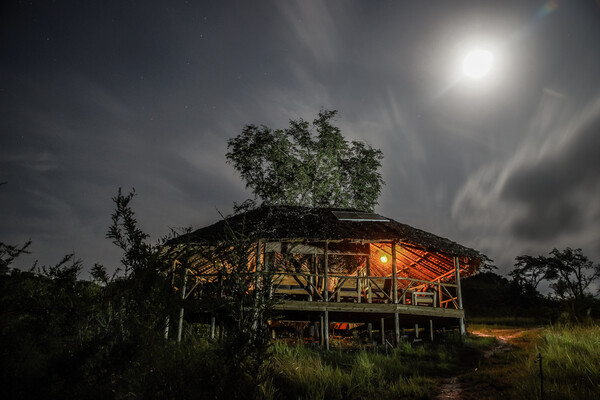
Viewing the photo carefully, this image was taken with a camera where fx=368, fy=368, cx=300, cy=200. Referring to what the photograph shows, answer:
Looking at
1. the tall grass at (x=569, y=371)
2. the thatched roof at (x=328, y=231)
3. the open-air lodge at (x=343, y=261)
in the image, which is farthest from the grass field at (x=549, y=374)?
the thatched roof at (x=328, y=231)

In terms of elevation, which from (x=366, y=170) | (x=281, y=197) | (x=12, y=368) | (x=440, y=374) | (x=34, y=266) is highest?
(x=366, y=170)

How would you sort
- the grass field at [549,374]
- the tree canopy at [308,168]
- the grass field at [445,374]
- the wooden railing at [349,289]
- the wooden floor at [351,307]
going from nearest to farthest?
the grass field at [549,374]
the grass field at [445,374]
the wooden floor at [351,307]
the wooden railing at [349,289]
the tree canopy at [308,168]

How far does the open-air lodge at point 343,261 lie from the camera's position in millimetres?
13242

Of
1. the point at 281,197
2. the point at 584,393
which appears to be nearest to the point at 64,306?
the point at 584,393

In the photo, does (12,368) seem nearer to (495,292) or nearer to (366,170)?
(366,170)

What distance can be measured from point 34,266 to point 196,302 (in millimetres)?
2451

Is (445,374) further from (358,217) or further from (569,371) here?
(358,217)

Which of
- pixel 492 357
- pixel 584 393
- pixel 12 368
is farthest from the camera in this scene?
pixel 492 357

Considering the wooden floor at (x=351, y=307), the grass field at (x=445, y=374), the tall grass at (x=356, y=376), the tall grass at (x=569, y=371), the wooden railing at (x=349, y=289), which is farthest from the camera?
the wooden railing at (x=349, y=289)

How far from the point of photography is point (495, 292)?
44.0 metres

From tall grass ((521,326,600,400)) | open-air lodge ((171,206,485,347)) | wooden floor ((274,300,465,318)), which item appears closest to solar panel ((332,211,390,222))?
open-air lodge ((171,206,485,347))

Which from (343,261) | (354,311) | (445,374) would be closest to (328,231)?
(354,311)

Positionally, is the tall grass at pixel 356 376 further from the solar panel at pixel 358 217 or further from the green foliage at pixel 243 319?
the solar panel at pixel 358 217

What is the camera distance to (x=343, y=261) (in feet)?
58.9
